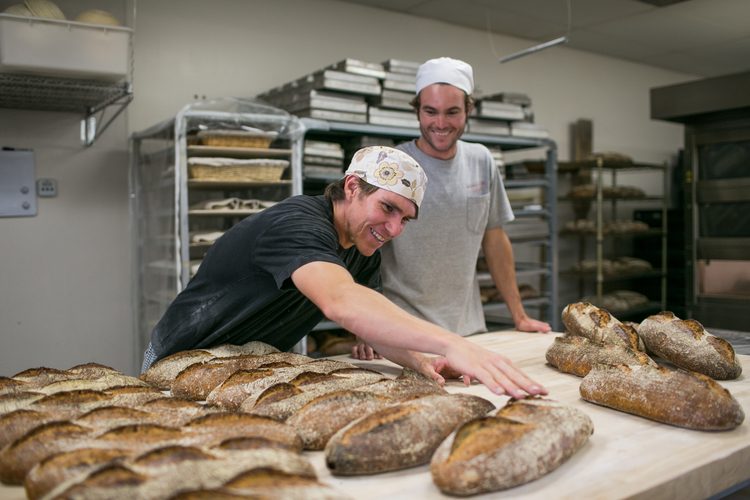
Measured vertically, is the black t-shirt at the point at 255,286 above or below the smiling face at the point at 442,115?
below

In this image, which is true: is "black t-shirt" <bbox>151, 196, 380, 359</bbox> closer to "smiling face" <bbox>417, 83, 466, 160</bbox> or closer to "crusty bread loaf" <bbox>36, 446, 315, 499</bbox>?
"crusty bread loaf" <bbox>36, 446, 315, 499</bbox>

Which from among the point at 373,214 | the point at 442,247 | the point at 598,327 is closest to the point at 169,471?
the point at 373,214

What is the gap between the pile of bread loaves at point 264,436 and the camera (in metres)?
0.82

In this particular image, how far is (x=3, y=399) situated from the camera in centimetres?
120

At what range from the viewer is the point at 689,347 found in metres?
1.58

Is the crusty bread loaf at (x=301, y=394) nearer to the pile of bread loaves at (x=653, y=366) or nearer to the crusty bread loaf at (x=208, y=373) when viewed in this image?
the crusty bread loaf at (x=208, y=373)

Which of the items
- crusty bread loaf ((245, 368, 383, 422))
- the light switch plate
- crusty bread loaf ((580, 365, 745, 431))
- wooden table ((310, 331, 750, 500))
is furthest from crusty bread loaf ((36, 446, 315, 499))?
the light switch plate

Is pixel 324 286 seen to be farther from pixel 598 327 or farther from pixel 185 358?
pixel 598 327

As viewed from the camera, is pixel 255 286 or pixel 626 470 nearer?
pixel 626 470

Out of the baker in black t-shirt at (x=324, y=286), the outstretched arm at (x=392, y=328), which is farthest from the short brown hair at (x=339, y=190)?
the outstretched arm at (x=392, y=328)

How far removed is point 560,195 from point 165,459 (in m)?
5.46

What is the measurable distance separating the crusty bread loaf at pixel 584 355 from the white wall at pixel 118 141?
2.79 meters

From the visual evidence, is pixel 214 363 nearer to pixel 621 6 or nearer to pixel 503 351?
pixel 503 351

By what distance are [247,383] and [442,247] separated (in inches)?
48.2
